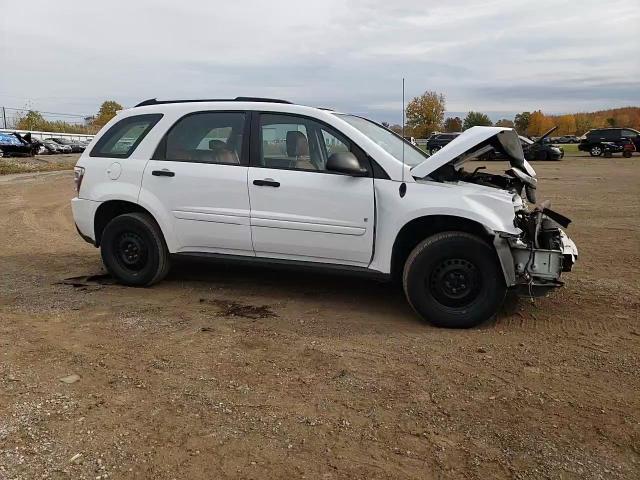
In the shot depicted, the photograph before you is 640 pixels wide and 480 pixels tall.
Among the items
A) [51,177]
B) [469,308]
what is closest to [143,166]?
[469,308]

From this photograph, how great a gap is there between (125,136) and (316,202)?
2257 mm

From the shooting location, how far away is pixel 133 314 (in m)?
4.99

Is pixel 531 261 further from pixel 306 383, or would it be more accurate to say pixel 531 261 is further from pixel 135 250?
pixel 135 250

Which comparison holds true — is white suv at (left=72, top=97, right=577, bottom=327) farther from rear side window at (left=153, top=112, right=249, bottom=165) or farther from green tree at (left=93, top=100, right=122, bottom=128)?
green tree at (left=93, top=100, right=122, bottom=128)

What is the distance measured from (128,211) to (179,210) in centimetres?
78

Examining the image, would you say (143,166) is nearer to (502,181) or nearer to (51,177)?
(502,181)

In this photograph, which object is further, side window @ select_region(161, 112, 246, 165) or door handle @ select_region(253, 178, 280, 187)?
side window @ select_region(161, 112, 246, 165)

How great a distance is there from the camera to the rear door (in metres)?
5.20

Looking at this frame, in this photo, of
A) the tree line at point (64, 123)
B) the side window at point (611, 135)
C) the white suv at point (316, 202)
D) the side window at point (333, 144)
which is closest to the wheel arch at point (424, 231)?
the white suv at point (316, 202)

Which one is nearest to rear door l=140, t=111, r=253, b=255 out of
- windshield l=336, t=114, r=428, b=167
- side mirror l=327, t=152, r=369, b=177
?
side mirror l=327, t=152, r=369, b=177

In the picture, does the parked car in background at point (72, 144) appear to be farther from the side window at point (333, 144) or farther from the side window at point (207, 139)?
the side window at point (333, 144)

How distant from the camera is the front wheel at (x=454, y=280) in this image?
449 centimetres

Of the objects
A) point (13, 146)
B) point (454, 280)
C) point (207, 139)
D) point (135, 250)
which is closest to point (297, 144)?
point (207, 139)

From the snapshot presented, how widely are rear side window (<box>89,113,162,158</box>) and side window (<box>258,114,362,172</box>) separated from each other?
122cm
